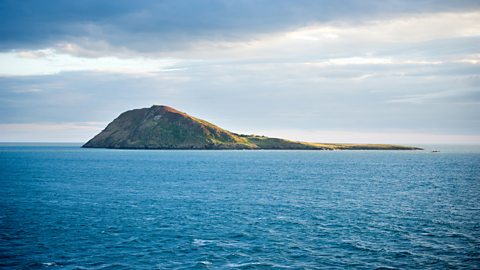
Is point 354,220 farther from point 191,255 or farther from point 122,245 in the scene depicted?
point 122,245

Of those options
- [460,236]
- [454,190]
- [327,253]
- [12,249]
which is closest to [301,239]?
[327,253]

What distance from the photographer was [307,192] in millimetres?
92188

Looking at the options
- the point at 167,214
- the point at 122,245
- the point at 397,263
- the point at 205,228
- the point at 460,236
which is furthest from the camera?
the point at 167,214

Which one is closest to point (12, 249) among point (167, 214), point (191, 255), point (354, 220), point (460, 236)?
point (191, 255)

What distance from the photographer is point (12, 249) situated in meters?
43.5

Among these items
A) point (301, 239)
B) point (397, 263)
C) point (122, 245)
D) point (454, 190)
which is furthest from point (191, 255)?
point (454, 190)

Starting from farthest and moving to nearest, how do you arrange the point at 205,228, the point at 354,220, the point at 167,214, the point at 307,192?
the point at 307,192
the point at 167,214
the point at 354,220
the point at 205,228

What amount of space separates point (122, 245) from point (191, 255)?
29.0 feet

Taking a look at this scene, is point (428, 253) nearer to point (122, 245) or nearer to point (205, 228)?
point (205, 228)

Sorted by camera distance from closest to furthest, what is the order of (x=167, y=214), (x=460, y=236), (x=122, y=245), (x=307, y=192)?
(x=122, y=245)
(x=460, y=236)
(x=167, y=214)
(x=307, y=192)

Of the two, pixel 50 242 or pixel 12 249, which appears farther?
pixel 50 242

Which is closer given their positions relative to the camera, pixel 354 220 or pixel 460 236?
pixel 460 236

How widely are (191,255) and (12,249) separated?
19323mm

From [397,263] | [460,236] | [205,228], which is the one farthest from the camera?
[205,228]
